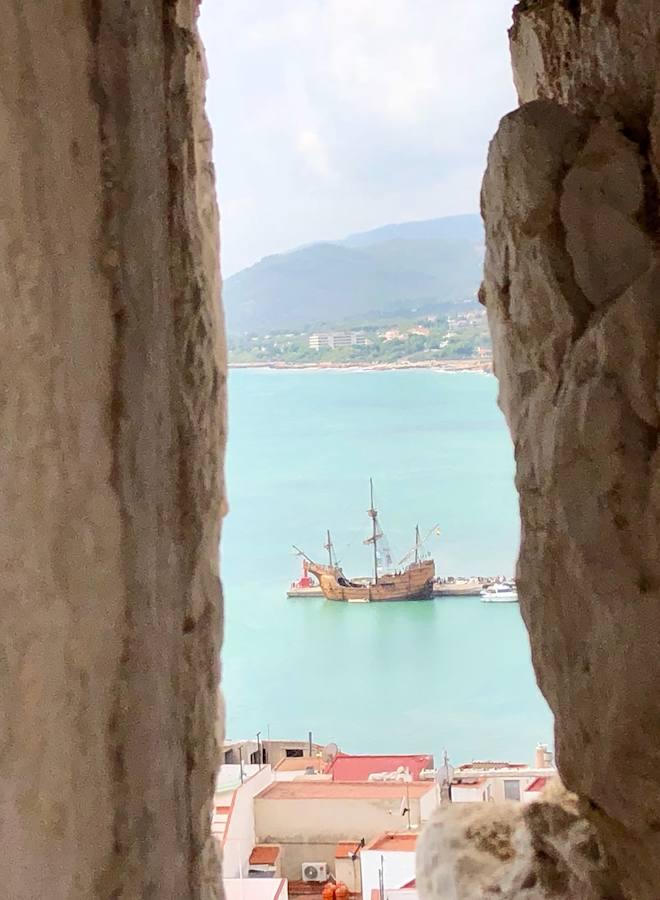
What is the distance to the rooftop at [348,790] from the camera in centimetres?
140

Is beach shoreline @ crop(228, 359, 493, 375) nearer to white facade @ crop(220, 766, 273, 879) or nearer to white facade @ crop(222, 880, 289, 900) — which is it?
white facade @ crop(220, 766, 273, 879)

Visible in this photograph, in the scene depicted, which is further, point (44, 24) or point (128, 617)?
point (128, 617)

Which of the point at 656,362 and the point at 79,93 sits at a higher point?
the point at 79,93

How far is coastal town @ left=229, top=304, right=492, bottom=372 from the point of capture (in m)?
1.70

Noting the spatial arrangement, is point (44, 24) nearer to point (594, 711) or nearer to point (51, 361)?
point (51, 361)

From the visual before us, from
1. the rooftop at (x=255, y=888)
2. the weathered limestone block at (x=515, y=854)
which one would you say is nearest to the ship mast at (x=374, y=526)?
the rooftop at (x=255, y=888)

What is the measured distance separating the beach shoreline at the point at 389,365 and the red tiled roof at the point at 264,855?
0.77 m

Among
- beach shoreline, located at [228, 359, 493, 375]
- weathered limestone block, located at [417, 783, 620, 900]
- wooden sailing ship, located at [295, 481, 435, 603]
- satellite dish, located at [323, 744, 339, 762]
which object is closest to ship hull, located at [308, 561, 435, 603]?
wooden sailing ship, located at [295, 481, 435, 603]

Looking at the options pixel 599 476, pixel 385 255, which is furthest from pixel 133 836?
pixel 385 255

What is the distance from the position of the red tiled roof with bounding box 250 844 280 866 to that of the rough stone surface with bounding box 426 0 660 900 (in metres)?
0.64

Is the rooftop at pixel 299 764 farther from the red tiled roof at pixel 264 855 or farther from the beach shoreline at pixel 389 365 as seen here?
the beach shoreline at pixel 389 365

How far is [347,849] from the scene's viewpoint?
1378mm

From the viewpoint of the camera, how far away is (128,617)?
2.85ft

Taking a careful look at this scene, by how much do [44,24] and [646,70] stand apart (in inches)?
18.0
